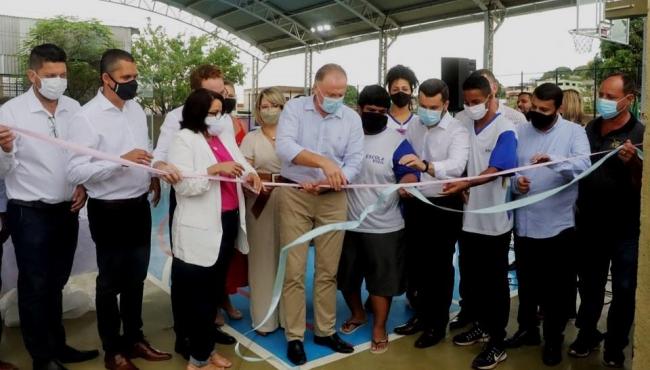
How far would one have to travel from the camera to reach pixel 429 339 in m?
3.46

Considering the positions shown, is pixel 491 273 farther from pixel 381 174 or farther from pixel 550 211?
pixel 381 174

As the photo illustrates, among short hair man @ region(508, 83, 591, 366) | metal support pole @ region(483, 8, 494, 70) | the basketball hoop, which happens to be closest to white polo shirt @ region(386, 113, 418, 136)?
short hair man @ region(508, 83, 591, 366)

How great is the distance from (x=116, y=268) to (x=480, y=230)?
2.09m

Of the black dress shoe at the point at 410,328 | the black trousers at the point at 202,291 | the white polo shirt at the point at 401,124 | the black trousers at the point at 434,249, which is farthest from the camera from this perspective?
the black dress shoe at the point at 410,328

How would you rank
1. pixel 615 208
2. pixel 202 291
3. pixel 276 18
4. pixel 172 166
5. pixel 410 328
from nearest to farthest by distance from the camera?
pixel 172 166
pixel 202 291
pixel 615 208
pixel 410 328
pixel 276 18

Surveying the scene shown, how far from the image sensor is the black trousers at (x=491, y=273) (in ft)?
10.4

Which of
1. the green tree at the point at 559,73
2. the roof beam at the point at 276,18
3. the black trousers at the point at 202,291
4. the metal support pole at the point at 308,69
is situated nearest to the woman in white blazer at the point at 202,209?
the black trousers at the point at 202,291

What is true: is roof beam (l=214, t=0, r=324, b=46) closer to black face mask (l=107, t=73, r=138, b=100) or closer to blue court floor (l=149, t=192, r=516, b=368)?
blue court floor (l=149, t=192, r=516, b=368)

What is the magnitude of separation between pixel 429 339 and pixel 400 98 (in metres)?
1.58

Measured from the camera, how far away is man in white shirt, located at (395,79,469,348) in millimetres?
3180

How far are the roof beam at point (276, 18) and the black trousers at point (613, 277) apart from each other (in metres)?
17.3

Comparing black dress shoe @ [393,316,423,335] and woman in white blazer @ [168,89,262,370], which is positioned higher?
woman in white blazer @ [168,89,262,370]

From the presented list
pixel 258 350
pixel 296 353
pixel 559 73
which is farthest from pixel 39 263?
pixel 559 73

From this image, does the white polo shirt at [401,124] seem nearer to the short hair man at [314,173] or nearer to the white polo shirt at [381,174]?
the white polo shirt at [381,174]
